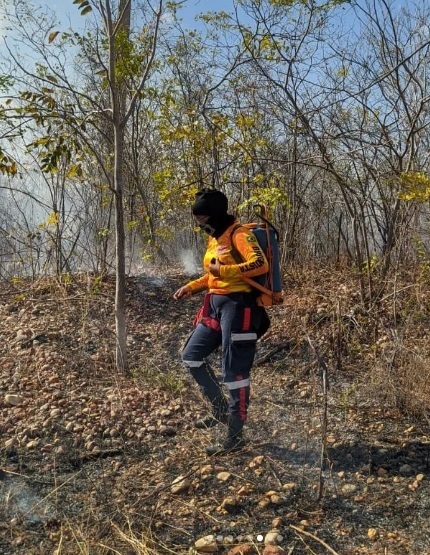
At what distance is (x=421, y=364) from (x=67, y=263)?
4655mm

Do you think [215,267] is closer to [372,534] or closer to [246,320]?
[246,320]

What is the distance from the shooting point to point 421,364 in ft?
13.8

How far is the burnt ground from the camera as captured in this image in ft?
9.54

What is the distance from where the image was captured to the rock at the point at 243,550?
2.74 meters

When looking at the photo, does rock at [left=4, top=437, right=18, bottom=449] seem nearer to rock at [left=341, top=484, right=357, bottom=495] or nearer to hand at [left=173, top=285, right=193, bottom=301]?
hand at [left=173, top=285, right=193, bottom=301]

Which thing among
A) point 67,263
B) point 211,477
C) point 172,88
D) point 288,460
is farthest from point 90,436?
point 172,88

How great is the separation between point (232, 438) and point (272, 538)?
0.94 meters

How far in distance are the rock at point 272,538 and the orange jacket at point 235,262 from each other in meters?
1.42

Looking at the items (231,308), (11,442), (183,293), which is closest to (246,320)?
(231,308)

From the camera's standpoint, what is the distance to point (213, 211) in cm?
372

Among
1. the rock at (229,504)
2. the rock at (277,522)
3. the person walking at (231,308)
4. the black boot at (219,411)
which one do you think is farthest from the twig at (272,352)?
the rock at (277,522)

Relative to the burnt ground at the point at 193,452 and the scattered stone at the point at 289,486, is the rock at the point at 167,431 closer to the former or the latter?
the burnt ground at the point at 193,452

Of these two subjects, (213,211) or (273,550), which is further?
(213,211)

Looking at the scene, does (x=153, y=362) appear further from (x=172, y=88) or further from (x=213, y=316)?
(x=172, y=88)
